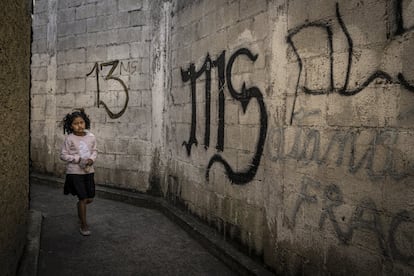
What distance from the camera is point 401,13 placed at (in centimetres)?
A: 221

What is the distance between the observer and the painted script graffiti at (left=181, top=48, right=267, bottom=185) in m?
3.53

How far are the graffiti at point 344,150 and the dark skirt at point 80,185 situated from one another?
2.55 metres

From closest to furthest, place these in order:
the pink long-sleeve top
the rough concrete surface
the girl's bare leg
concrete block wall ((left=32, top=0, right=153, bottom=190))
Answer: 1. the rough concrete surface
2. the pink long-sleeve top
3. the girl's bare leg
4. concrete block wall ((left=32, top=0, right=153, bottom=190))

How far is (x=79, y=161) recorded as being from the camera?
15.1 ft

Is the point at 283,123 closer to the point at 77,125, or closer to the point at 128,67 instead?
the point at 77,125

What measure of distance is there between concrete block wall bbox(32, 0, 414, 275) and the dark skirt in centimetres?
124

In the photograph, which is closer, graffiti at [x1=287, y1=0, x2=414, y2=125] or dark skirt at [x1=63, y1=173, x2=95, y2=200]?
graffiti at [x1=287, y1=0, x2=414, y2=125]

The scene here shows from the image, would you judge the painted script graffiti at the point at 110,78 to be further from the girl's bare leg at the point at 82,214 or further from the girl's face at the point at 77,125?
the girl's bare leg at the point at 82,214

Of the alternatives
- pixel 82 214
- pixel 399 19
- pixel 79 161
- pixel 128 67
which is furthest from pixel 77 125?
pixel 399 19

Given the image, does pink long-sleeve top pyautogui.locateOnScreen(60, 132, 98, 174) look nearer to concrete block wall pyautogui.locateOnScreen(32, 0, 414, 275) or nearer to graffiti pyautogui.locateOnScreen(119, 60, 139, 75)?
concrete block wall pyautogui.locateOnScreen(32, 0, 414, 275)

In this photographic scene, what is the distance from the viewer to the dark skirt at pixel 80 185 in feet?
15.1

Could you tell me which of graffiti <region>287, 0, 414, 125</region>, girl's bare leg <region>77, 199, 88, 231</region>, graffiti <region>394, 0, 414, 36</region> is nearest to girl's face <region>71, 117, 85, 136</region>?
girl's bare leg <region>77, 199, 88, 231</region>

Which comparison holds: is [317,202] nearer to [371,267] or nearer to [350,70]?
[371,267]

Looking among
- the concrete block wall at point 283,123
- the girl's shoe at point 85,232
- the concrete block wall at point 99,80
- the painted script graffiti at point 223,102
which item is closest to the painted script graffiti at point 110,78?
the concrete block wall at point 99,80
